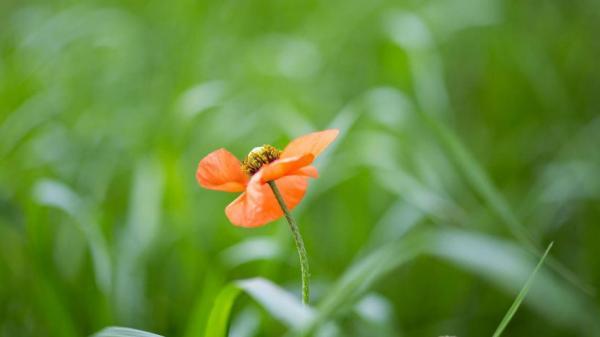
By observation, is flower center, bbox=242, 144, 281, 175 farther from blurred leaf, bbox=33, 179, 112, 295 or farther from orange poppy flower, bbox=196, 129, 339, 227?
blurred leaf, bbox=33, 179, 112, 295

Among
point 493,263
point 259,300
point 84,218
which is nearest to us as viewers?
point 259,300

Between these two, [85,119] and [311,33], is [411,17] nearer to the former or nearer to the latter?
[311,33]

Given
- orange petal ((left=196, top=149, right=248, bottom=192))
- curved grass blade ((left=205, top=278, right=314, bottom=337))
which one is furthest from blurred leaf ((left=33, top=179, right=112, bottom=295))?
orange petal ((left=196, top=149, right=248, bottom=192))

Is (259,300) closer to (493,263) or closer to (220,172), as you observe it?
(220,172)

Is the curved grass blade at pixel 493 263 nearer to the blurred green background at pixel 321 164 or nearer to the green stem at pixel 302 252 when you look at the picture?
the blurred green background at pixel 321 164

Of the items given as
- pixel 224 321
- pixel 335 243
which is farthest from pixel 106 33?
pixel 224 321

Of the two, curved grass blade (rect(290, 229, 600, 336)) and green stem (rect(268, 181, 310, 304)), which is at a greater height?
curved grass blade (rect(290, 229, 600, 336))

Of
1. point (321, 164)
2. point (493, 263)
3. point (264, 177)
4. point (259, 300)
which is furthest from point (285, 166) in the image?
point (321, 164)
